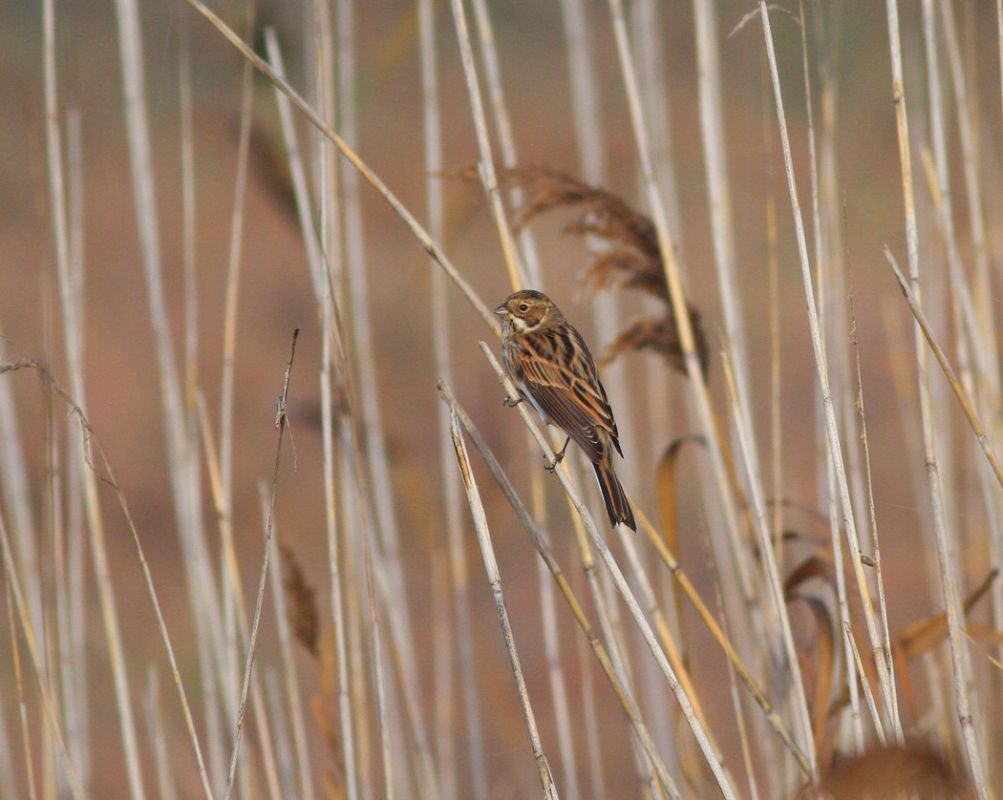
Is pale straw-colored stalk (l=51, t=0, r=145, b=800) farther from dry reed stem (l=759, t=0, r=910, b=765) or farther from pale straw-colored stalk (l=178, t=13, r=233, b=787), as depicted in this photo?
dry reed stem (l=759, t=0, r=910, b=765)

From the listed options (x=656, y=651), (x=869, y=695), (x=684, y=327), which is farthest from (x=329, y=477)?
(x=869, y=695)

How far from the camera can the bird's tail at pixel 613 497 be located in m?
3.04

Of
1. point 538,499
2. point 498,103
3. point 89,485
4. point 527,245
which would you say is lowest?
point 538,499

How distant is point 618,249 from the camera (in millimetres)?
3330

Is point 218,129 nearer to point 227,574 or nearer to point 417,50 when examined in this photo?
point 417,50

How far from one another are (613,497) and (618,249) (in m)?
0.70

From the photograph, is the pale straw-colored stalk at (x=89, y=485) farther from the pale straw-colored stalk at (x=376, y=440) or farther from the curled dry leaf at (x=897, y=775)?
the curled dry leaf at (x=897, y=775)

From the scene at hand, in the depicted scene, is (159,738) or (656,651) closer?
(656,651)

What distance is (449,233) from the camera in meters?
4.14

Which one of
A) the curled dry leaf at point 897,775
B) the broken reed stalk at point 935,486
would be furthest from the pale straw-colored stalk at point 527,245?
the curled dry leaf at point 897,775

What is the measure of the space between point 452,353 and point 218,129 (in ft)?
11.2

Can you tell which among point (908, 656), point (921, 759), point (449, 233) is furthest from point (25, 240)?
point (921, 759)

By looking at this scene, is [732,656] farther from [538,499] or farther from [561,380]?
[561,380]

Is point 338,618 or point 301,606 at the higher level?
point 301,606
